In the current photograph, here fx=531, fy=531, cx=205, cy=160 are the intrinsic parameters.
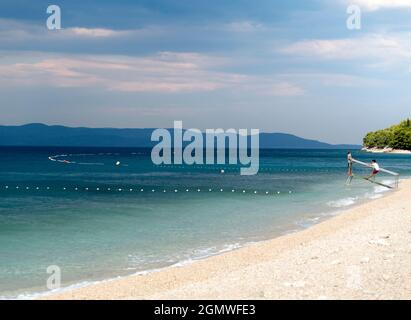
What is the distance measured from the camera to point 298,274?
11516 millimetres

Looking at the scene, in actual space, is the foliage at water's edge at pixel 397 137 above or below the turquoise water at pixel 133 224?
above

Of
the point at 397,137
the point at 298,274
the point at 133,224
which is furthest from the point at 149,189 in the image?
the point at 397,137

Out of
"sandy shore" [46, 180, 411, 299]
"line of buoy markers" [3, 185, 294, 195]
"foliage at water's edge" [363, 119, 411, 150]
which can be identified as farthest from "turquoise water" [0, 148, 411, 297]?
"foliage at water's edge" [363, 119, 411, 150]

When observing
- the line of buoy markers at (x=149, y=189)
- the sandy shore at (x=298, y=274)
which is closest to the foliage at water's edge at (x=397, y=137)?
the line of buoy markers at (x=149, y=189)

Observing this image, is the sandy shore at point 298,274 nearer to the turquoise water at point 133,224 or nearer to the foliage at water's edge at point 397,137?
the turquoise water at point 133,224

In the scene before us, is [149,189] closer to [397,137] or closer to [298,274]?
[298,274]

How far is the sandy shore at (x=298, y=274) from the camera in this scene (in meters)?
10.1

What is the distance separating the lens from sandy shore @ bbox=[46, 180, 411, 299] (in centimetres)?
1013

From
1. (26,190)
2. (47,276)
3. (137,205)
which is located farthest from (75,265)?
(26,190)

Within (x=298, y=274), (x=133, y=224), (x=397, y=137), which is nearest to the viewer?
(x=298, y=274)

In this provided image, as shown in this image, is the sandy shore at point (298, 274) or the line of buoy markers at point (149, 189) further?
the line of buoy markers at point (149, 189)

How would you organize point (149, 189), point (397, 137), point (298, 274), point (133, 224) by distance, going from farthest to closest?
point (397, 137)
point (149, 189)
point (133, 224)
point (298, 274)

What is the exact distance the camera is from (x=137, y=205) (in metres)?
32.2
